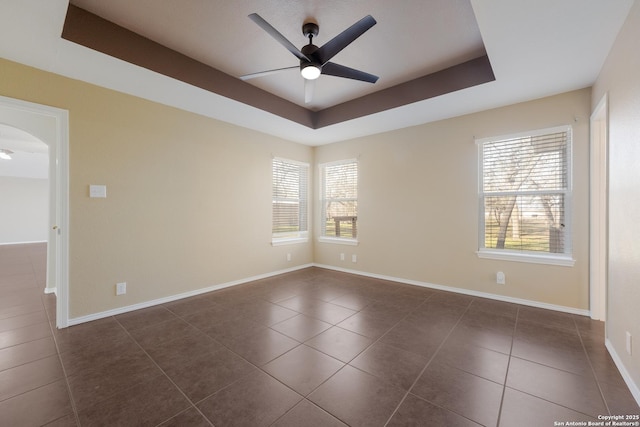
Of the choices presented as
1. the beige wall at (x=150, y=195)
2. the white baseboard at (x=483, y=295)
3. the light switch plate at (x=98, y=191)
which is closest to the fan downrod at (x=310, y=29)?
the beige wall at (x=150, y=195)

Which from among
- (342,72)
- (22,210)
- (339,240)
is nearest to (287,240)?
(339,240)

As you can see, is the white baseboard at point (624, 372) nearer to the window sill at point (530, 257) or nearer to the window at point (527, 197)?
the window sill at point (530, 257)

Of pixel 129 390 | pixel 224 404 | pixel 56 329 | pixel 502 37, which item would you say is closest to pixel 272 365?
pixel 224 404

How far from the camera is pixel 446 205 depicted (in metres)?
3.77

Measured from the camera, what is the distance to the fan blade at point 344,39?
1871mm

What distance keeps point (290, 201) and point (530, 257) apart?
12.8 ft

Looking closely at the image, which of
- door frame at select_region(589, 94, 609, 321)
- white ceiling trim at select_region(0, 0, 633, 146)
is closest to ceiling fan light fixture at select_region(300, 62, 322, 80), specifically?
white ceiling trim at select_region(0, 0, 633, 146)

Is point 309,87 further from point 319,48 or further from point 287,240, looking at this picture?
point 287,240

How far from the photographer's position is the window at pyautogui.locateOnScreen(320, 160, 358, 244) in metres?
4.94

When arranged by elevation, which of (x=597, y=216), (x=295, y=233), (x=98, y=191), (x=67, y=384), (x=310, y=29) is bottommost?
(x=67, y=384)

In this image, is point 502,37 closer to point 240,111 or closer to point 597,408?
point 597,408

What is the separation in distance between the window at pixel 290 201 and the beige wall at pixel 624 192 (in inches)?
167

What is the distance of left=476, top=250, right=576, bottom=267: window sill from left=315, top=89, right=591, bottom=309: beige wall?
0.06 metres

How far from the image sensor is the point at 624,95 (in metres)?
1.87
